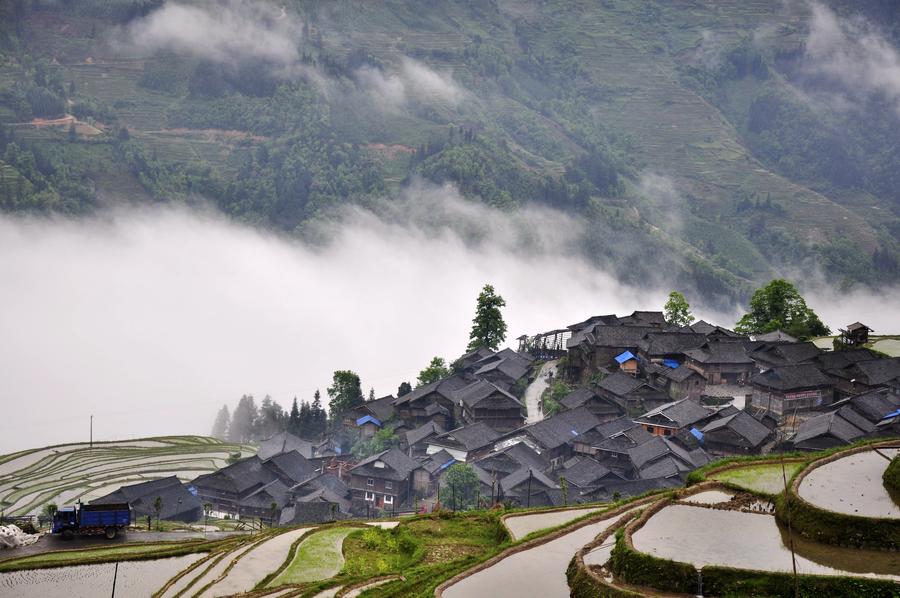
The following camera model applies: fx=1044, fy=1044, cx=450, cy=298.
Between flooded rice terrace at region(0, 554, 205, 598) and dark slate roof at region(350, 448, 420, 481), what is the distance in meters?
23.3

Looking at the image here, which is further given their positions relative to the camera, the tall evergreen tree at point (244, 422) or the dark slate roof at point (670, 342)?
the tall evergreen tree at point (244, 422)

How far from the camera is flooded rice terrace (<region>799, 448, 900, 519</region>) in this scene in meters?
23.5

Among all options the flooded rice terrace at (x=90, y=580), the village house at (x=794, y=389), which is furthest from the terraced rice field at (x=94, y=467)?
the village house at (x=794, y=389)

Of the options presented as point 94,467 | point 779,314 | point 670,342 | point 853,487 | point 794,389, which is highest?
point 779,314

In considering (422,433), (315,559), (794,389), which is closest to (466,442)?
(422,433)

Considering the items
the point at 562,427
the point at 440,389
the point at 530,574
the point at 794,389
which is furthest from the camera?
the point at 440,389

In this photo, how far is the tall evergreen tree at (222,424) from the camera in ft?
305

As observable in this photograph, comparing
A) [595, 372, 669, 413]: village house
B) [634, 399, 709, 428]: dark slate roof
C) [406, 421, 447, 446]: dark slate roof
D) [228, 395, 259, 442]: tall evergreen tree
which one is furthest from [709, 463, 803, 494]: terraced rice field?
[228, 395, 259, 442]: tall evergreen tree

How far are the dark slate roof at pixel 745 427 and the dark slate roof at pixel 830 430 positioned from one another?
2.10 meters

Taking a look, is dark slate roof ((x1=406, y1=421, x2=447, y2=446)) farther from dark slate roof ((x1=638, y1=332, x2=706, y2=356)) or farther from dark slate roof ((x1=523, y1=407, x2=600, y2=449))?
dark slate roof ((x1=638, y1=332, x2=706, y2=356))

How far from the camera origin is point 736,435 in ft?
172

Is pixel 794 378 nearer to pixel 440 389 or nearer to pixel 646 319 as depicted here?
pixel 646 319

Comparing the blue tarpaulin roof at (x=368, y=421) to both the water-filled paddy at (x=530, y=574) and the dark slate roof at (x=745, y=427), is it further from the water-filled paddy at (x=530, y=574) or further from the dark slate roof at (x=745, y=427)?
the water-filled paddy at (x=530, y=574)

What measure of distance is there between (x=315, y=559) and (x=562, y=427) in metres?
28.1
